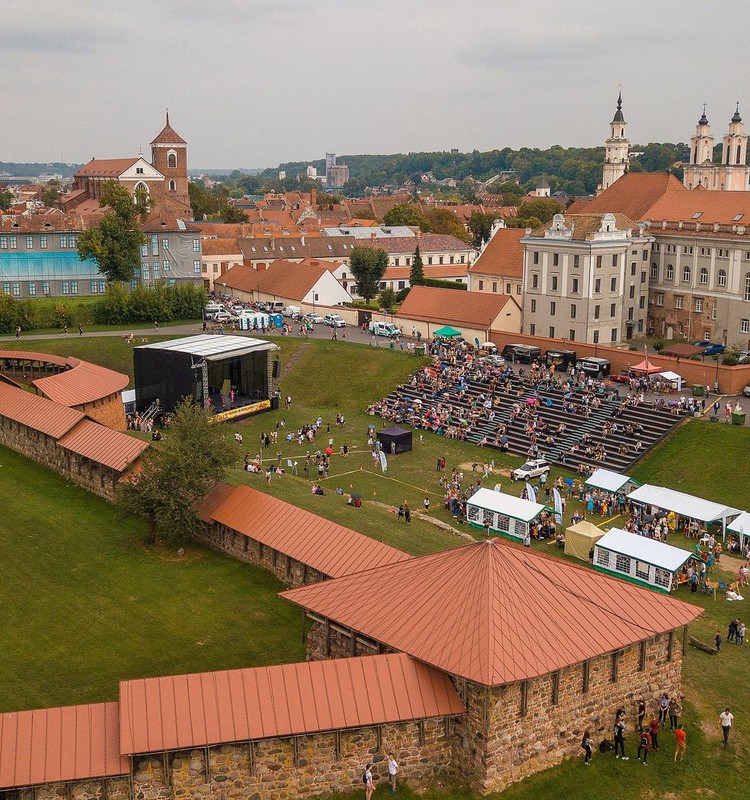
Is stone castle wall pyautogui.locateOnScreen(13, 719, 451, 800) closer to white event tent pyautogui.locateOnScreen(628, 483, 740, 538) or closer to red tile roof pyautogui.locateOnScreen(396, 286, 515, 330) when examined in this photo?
white event tent pyautogui.locateOnScreen(628, 483, 740, 538)

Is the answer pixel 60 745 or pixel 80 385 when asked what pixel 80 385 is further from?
pixel 60 745

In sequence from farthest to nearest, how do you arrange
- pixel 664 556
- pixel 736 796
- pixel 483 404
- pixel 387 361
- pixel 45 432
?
pixel 387 361 < pixel 483 404 < pixel 45 432 < pixel 664 556 < pixel 736 796

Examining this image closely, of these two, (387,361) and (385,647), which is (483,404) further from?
(385,647)

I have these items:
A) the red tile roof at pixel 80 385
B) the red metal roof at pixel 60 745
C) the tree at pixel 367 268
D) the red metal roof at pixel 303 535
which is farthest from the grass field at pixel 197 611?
the tree at pixel 367 268

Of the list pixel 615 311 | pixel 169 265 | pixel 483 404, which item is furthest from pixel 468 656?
pixel 169 265

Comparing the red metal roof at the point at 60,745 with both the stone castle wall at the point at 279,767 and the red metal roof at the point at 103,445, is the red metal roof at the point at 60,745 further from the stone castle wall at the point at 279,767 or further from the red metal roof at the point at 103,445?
the red metal roof at the point at 103,445

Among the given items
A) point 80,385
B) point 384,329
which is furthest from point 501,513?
point 384,329
